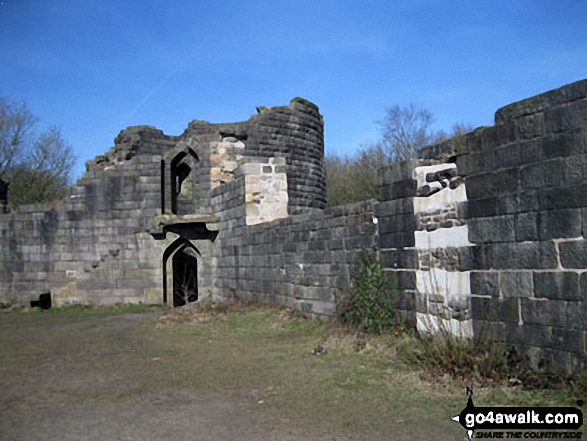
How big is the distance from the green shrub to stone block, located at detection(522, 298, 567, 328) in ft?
8.37

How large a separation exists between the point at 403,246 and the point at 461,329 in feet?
5.21

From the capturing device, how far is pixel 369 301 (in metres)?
8.20

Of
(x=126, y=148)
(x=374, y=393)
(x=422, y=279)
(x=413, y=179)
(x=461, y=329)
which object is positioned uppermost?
(x=126, y=148)

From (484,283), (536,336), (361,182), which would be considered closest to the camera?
(536,336)

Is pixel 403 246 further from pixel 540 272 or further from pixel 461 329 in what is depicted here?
pixel 540 272

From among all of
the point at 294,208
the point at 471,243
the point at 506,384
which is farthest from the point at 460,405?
the point at 294,208

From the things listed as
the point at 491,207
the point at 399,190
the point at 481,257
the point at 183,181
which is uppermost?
the point at 183,181

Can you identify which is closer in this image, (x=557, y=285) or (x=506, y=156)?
(x=557, y=285)

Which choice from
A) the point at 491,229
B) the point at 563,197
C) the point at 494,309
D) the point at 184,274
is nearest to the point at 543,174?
the point at 563,197

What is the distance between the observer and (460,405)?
488 centimetres

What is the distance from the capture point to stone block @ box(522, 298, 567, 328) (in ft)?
16.8

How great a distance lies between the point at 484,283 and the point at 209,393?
3.07 meters

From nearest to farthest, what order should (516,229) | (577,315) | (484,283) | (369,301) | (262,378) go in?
(577,315)
(516,229)
(484,283)
(262,378)
(369,301)

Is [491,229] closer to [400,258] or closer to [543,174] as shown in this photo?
[543,174]
